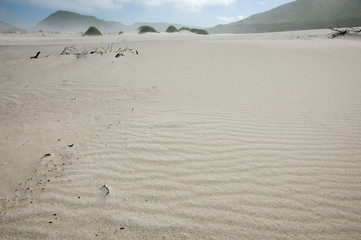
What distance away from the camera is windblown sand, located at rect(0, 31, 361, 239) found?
1486 mm

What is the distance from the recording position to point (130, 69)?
21.6 feet

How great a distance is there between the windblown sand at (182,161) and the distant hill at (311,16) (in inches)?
1812

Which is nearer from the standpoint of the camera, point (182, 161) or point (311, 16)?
point (182, 161)

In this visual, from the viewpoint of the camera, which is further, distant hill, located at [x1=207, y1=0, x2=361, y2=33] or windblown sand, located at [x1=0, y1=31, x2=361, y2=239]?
distant hill, located at [x1=207, y1=0, x2=361, y2=33]

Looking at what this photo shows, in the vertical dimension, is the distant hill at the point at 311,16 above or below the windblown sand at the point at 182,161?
above

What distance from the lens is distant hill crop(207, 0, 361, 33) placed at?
136 feet

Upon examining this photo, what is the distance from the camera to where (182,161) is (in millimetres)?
2166

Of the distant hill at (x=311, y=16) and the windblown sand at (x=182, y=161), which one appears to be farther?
the distant hill at (x=311, y=16)

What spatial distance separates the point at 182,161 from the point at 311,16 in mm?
68915

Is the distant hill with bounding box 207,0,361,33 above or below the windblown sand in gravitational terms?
above

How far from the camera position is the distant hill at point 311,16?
136ft

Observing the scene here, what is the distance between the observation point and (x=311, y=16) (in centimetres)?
5331

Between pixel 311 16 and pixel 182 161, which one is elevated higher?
pixel 311 16

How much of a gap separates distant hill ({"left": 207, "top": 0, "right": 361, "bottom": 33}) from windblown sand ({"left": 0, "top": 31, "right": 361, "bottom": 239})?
4601 cm
